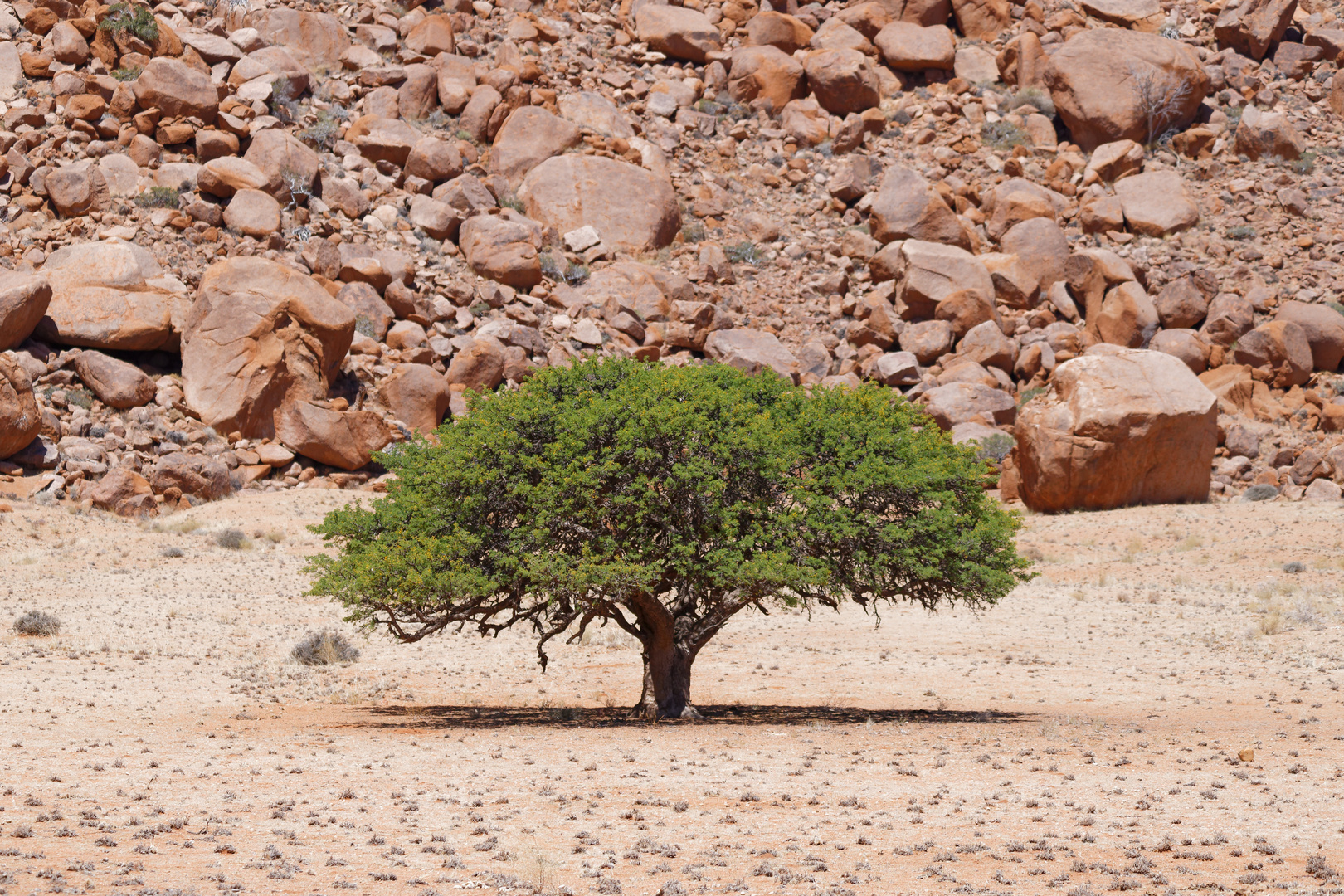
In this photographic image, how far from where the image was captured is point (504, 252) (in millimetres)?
49844

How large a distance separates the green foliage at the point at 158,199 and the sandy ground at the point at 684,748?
56.1 ft

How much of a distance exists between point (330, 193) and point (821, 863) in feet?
148

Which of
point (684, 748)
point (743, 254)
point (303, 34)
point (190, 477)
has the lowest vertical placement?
point (684, 748)

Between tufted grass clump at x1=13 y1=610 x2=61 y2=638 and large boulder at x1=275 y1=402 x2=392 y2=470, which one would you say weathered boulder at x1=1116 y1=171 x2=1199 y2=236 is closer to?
large boulder at x1=275 y1=402 x2=392 y2=470

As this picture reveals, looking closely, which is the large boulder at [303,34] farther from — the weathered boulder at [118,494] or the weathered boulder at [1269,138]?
the weathered boulder at [1269,138]

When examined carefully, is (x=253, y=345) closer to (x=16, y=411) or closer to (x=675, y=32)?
(x=16, y=411)

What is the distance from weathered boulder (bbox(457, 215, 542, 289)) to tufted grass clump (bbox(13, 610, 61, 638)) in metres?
27.2

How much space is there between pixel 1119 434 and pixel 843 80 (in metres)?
27.4

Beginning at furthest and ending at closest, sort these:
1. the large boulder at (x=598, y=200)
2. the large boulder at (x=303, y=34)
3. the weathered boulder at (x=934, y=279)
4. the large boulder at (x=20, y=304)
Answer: the large boulder at (x=303, y=34) < the large boulder at (x=598, y=200) < the weathered boulder at (x=934, y=279) < the large boulder at (x=20, y=304)

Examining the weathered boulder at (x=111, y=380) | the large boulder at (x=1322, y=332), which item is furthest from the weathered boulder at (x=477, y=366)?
the large boulder at (x=1322, y=332)

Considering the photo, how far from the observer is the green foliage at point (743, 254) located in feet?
182

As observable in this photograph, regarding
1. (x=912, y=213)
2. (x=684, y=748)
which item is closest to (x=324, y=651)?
(x=684, y=748)

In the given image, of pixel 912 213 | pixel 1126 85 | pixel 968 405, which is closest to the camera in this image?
pixel 968 405

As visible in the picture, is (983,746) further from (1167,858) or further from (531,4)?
(531,4)
